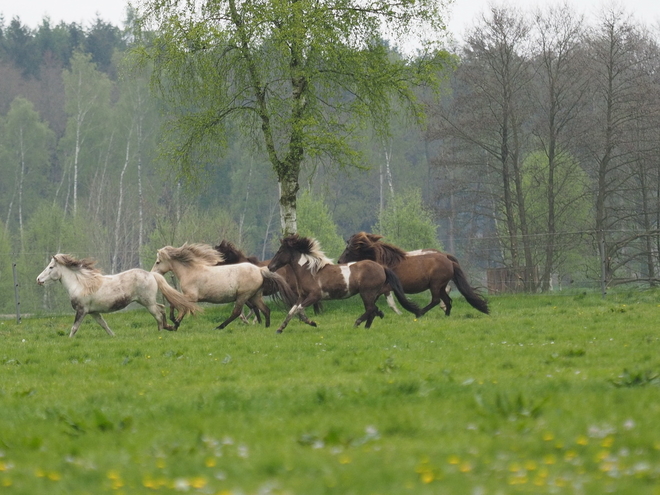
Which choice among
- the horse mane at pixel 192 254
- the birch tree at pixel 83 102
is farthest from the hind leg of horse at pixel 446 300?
the birch tree at pixel 83 102

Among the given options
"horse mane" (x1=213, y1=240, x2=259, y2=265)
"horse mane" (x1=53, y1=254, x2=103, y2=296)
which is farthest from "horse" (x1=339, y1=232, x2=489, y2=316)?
"horse mane" (x1=53, y1=254, x2=103, y2=296)

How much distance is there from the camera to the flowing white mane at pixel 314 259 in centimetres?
1812

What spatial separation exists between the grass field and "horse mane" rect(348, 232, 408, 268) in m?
4.71

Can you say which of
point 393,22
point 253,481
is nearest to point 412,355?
point 253,481

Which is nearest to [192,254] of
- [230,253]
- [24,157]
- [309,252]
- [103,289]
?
[103,289]

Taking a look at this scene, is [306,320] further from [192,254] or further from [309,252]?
[192,254]

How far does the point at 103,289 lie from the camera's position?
18922 millimetres

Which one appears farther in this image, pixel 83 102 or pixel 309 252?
pixel 83 102

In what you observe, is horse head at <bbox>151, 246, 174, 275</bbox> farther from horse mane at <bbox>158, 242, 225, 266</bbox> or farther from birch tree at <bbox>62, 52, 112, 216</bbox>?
birch tree at <bbox>62, 52, 112, 216</bbox>

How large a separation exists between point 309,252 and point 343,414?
10.4 m

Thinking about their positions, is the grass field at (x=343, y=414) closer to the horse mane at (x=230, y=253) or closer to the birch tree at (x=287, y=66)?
the horse mane at (x=230, y=253)

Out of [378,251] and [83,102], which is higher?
[83,102]

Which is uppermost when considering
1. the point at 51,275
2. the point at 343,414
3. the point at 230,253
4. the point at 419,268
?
the point at 230,253

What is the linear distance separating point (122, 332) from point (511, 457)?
48.0 feet
